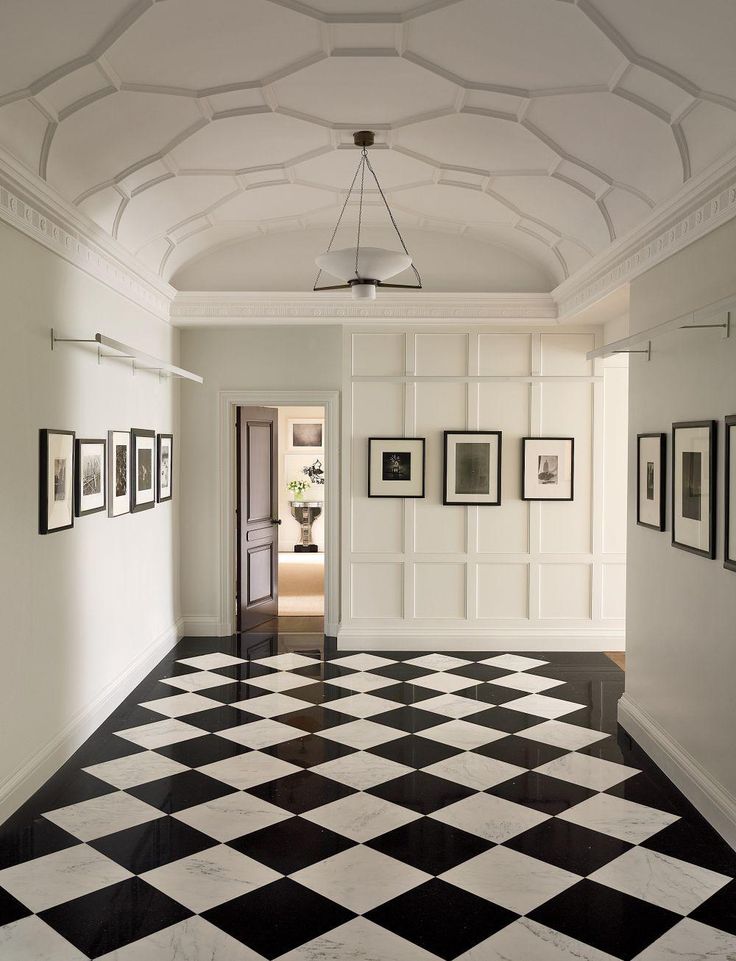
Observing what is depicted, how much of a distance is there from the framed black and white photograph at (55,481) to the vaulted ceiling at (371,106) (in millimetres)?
1436

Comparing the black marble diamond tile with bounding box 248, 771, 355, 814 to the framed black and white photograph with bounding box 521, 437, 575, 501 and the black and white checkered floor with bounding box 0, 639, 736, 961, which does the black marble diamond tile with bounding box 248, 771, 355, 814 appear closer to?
the black and white checkered floor with bounding box 0, 639, 736, 961

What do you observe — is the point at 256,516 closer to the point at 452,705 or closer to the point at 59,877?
the point at 452,705

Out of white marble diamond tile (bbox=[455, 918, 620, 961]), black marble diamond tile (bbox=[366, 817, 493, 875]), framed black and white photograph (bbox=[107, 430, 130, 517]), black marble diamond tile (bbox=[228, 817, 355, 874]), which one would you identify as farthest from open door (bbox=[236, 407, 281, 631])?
white marble diamond tile (bbox=[455, 918, 620, 961])

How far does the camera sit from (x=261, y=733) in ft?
17.3

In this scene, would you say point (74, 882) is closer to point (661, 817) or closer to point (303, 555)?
point (661, 817)

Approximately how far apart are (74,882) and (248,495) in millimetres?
4989

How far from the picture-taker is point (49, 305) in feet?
15.1

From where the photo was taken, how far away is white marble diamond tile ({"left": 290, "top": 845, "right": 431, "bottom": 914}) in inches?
131

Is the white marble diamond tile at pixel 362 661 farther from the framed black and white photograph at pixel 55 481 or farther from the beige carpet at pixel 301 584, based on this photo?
the framed black and white photograph at pixel 55 481

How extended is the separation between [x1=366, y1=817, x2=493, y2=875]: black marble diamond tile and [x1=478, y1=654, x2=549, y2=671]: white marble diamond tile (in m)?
3.10

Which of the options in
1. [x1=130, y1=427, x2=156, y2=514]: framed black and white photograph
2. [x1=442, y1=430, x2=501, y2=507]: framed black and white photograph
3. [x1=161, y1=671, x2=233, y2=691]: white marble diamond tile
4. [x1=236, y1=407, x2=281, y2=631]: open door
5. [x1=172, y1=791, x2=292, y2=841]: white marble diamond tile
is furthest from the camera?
[x1=236, y1=407, x2=281, y2=631]: open door

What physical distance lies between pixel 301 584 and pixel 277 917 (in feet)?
25.9

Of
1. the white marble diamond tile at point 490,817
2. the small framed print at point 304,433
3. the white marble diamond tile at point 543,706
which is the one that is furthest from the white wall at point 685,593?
the small framed print at point 304,433

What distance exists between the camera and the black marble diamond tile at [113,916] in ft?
9.92
